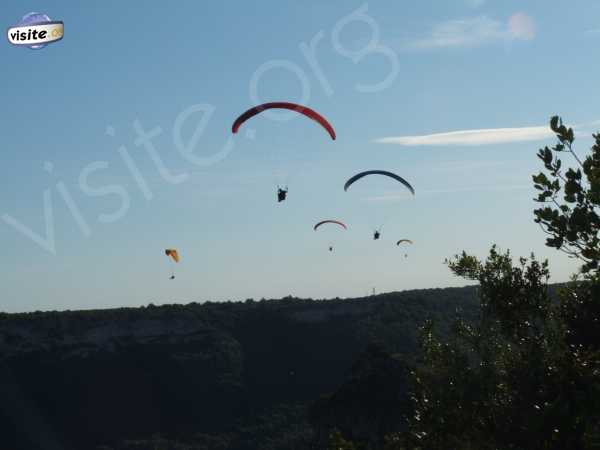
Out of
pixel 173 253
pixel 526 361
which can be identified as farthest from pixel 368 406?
pixel 526 361

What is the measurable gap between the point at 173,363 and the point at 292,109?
8217 centimetres

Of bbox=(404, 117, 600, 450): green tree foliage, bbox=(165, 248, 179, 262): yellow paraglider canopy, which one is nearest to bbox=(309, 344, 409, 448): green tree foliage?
bbox=(165, 248, 179, 262): yellow paraglider canopy

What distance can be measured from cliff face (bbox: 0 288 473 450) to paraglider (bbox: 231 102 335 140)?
69856 mm

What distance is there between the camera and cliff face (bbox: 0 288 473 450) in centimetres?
10412

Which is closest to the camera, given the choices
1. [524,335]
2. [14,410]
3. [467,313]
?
[524,335]

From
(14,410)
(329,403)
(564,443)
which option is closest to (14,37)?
(564,443)

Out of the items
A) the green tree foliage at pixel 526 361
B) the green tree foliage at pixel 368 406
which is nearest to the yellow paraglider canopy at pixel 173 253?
the green tree foliage at pixel 368 406

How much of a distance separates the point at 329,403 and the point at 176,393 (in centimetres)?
4106

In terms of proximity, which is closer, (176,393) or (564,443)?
(564,443)

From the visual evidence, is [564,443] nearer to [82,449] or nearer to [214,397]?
[82,449]

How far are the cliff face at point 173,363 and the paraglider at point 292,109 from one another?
229 feet

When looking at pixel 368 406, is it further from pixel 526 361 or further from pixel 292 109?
pixel 526 361

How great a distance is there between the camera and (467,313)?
120 m

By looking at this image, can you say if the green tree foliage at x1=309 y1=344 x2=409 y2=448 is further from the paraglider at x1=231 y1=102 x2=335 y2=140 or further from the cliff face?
the paraglider at x1=231 y1=102 x2=335 y2=140
